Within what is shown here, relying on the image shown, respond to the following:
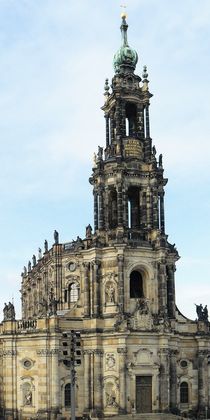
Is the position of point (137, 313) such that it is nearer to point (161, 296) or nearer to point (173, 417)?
point (161, 296)

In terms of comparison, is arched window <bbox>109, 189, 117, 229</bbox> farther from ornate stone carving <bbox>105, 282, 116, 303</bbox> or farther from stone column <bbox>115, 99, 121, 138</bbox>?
ornate stone carving <bbox>105, 282, 116, 303</bbox>

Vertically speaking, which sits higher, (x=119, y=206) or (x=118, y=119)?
(x=118, y=119)

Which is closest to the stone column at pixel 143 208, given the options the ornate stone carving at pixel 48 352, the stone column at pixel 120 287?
the stone column at pixel 120 287

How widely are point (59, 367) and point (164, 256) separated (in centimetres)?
1363

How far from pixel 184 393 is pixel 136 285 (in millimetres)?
11027

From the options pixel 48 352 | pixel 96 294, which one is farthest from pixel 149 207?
pixel 48 352

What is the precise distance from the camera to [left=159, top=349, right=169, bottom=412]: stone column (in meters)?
66.9

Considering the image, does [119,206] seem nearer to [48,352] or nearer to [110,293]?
[110,293]

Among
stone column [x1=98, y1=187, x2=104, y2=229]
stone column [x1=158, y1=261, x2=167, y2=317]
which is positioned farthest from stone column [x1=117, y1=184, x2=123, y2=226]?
stone column [x1=158, y1=261, x2=167, y2=317]

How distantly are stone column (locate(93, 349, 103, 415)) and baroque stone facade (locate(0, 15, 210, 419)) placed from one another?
9 centimetres

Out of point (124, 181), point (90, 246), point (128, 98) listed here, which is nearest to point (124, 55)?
point (128, 98)

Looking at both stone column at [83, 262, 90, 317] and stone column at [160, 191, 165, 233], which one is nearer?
stone column at [83, 262, 90, 317]

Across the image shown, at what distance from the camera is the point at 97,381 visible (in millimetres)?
66688

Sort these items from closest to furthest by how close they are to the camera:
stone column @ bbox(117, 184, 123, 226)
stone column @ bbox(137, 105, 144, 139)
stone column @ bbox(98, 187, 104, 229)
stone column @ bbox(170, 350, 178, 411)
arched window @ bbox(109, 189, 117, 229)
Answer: stone column @ bbox(170, 350, 178, 411) < stone column @ bbox(117, 184, 123, 226) < stone column @ bbox(98, 187, 104, 229) < arched window @ bbox(109, 189, 117, 229) < stone column @ bbox(137, 105, 144, 139)
